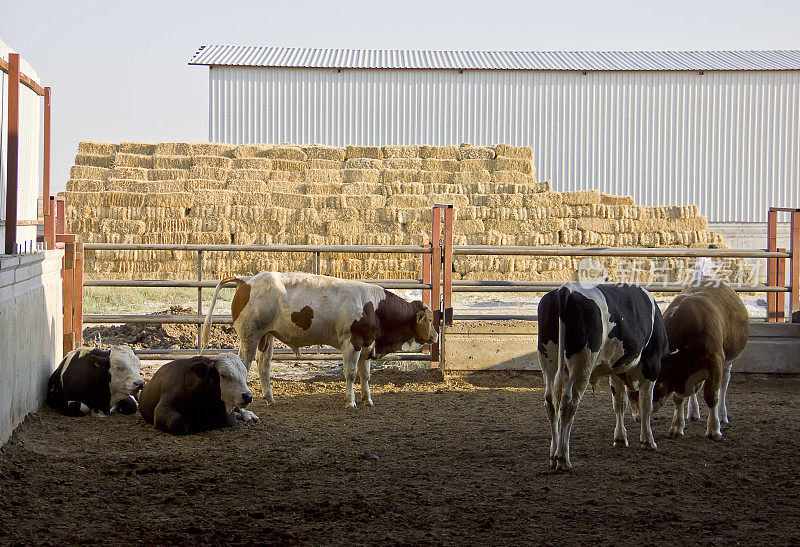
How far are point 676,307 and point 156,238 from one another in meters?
15.8

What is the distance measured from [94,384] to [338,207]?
14295 millimetres

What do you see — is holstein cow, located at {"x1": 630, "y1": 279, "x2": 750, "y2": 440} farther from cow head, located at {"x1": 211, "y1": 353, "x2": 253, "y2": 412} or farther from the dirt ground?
cow head, located at {"x1": 211, "y1": 353, "x2": 253, "y2": 412}

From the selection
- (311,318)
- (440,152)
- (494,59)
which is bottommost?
(311,318)

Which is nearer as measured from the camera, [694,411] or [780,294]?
[694,411]

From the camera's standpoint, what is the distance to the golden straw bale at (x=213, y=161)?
70.1 feet

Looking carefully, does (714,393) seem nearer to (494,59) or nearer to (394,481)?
(394,481)

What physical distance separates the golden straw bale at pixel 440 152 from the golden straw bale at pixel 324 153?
2.10 metres

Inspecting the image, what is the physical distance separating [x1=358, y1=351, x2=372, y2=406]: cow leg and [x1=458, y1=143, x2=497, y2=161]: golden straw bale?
1497 cm

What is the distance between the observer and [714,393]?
6.11 metres

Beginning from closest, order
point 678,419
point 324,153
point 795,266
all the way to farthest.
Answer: point 678,419 < point 795,266 < point 324,153

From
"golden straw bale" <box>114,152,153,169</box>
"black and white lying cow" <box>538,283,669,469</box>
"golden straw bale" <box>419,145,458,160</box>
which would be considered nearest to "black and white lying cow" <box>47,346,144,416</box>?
"black and white lying cow" <box>538,283,669,469</box>

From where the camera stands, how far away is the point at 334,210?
20.8 meters

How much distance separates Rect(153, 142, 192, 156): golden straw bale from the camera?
21.6m

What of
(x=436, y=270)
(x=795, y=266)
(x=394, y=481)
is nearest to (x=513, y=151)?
(x=795, y=266)
